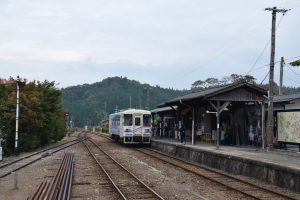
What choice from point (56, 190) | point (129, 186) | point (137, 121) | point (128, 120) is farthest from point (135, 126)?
point (56, 190)

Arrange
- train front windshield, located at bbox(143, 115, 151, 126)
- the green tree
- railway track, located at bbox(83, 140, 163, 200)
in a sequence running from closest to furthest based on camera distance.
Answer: railway track, located at bbox(83, 140, 163, 200), the green tree, train front windshield, located at bbox(143, 115, 151, 126)

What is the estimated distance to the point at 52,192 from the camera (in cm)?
1181

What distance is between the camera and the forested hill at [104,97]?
5423 inches

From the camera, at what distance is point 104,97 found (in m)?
151

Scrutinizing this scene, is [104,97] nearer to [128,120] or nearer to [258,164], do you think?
[128,120]

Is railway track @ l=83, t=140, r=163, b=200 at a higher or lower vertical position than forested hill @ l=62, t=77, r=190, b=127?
lower

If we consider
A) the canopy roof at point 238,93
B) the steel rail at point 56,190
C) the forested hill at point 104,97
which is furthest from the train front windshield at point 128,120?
the forested hill at point 104,97

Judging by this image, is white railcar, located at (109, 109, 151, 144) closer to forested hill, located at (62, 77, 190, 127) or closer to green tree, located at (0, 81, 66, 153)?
green tree, located at (0, 81, 66, 153)

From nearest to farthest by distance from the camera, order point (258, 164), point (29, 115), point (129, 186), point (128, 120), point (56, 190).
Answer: point (56, 190) < point (129, 186) < point (258, 164) < point (29, 115) < point (128, 120)

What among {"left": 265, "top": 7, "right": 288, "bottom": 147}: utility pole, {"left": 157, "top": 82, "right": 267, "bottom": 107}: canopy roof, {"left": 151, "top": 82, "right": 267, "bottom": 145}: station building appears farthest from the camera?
{"left": 151, "top": 82, "right": 267, "bottom": 145}: station building

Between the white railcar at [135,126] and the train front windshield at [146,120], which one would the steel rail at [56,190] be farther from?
the train front windshield at [146,120]

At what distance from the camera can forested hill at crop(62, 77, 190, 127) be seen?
137738 millimetres

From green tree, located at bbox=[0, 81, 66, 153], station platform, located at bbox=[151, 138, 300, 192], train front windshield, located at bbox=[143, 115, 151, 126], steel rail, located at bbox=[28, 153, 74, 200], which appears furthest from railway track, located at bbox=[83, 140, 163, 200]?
train front windshield, located at bbox=[143, 115, 151, 126]

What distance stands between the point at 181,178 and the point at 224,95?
9.91m
